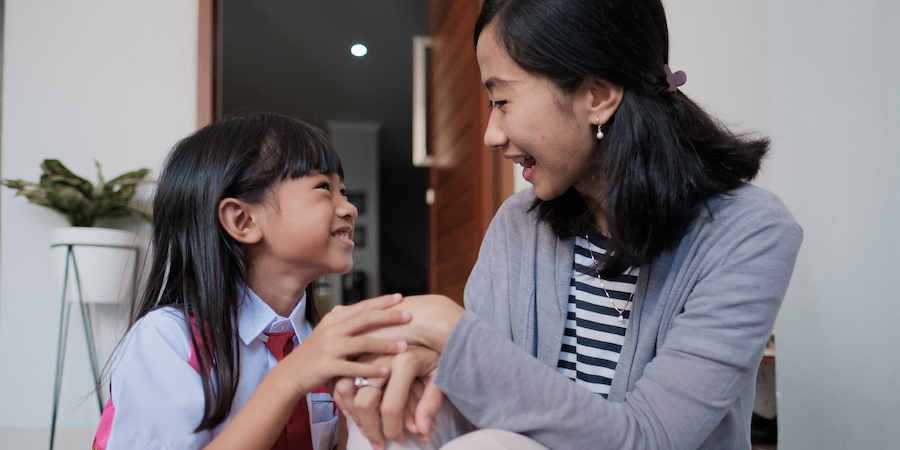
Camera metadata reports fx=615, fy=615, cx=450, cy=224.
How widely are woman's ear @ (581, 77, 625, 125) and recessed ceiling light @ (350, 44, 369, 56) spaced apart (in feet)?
15.8

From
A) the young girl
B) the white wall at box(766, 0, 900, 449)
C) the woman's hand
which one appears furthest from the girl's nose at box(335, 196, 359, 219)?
the white wall at box(766, 0, 900, 449)

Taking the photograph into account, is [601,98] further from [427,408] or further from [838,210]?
[838,210]

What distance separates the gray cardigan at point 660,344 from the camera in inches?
28.5

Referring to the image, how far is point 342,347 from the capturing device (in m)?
0.80

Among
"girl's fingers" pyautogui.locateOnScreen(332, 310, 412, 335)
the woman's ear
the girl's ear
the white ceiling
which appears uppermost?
the white ceiling

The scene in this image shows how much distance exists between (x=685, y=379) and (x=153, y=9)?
269 centimetres

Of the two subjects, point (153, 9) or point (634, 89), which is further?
point (153, 9)

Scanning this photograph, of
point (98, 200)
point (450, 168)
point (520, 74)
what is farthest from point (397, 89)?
point (520, 74)

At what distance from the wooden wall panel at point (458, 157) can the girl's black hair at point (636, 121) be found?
1.62 meters

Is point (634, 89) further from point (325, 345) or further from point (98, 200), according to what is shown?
point (98, 200)

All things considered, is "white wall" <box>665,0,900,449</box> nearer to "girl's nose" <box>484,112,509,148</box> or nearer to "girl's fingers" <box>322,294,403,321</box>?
"girl's nose" <box>484,112,509,148</box>

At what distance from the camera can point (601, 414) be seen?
2.39 feet

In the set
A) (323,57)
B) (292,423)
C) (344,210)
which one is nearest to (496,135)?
(344,210)

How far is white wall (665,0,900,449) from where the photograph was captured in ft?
4.42
